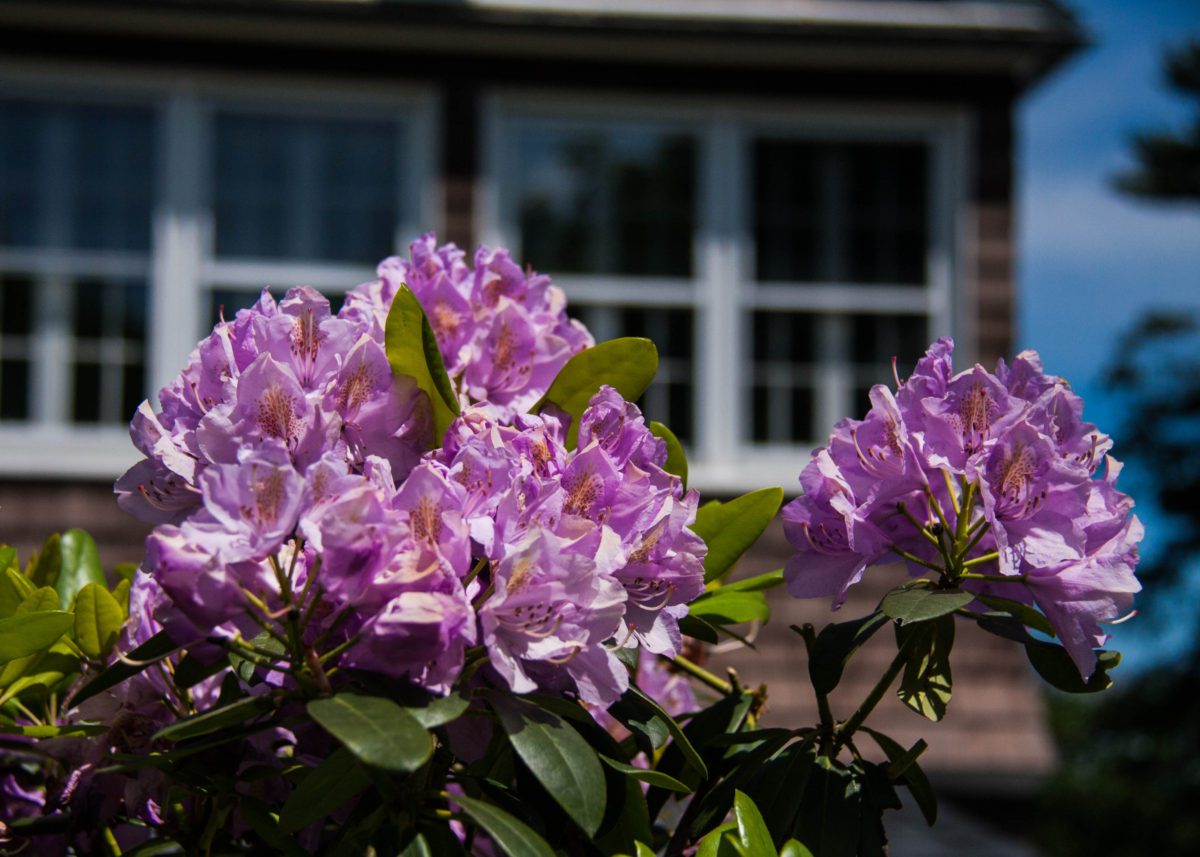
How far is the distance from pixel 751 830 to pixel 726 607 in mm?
305

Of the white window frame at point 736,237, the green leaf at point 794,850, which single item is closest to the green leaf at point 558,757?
the green leaf at point 794,850

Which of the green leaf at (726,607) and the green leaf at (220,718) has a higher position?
the green leaf at (726,607)

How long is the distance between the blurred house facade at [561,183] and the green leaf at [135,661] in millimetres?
5141

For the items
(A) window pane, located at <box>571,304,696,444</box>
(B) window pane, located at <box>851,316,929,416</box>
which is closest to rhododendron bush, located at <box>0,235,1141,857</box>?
(A) window pane, located at <box>571,304,696,444</box>

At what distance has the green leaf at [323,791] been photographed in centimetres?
75

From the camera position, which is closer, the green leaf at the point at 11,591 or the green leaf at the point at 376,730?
the green leaf at the point at 376,730

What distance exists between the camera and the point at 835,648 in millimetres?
937

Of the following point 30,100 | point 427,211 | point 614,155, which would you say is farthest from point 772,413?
point 30,100

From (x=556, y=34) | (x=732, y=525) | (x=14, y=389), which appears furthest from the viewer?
(x=14, y=389)

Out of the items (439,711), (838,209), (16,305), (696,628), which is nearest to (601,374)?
(696,628)

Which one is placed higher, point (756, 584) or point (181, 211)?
point (181, 211)

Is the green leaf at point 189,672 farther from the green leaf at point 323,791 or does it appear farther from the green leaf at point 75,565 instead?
the green leaf at point 75,565

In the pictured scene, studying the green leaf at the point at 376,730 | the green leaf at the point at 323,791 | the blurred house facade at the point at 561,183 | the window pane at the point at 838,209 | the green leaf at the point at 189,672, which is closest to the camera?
the green leaf at the point at 376,730

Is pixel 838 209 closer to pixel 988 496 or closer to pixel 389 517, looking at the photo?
pixel 988 496
